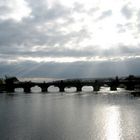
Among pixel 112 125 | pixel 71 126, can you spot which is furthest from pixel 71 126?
pixel 112 125

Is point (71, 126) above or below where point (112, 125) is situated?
above

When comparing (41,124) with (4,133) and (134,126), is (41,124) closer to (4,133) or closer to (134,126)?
(4,133)

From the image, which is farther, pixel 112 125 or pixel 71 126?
pixel 112 125

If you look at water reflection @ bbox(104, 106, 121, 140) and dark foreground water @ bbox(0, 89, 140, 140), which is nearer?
dark foreground water @ bbox(0, 89, 140, 140)

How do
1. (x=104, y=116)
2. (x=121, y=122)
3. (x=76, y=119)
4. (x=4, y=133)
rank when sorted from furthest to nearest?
(x=104, y=116), (x=76, y=119), (x=121, y=122), (x=4, y=133)

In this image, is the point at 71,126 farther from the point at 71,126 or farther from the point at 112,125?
the point at 112,125

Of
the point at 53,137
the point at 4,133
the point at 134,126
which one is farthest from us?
the point at 134,126

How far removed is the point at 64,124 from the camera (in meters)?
84.1

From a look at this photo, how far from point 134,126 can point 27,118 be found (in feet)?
99.9

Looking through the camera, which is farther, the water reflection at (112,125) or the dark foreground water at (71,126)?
the water reflection at (112,125)

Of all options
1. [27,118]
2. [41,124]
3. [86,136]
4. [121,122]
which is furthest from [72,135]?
[27,118]

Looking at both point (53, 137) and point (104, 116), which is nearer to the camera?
point (53, 137)

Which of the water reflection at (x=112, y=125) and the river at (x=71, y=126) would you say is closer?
the river at (x=71, y=126)

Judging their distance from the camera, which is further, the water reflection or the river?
the water reflection
